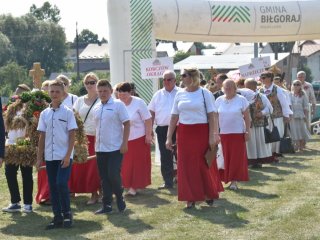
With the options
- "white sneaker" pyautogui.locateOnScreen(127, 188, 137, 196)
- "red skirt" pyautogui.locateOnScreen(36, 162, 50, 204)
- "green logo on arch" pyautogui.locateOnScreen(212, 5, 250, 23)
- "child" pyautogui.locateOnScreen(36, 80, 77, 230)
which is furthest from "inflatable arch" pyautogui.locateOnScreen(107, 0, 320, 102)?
"child" pyautogui.locateOnScreen(36, 80, 77, 230)

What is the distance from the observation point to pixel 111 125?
9.66 metres

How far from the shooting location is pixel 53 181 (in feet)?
29.7

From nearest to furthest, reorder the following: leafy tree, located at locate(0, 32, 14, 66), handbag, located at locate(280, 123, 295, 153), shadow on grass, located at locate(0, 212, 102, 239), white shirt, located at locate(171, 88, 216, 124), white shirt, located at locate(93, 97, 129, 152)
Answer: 1. shadow on grass, located at locate(0, 212, 102, 239)
2. white shirt, located at locate(93, 97, 129, 152)
3. white shirt, located at locate(171, 88, 216, 124)
4. handbag, located at locate(280, 123, 295, 153)
5. leafy tree, located at locate(0, 32, 14, 66)

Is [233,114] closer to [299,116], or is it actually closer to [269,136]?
[269,136]

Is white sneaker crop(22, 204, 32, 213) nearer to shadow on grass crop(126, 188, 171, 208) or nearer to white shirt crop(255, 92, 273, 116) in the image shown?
shadow on grass crop(126, 188, 171, 208)

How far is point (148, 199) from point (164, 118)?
4.58 feet

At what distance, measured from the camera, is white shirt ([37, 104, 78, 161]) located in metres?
8.96

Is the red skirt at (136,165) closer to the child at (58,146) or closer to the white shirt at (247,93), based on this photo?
the child at (58,146)

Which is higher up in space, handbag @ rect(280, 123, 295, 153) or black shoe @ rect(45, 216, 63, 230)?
handbag @ rect(280, 123, 295, 153)

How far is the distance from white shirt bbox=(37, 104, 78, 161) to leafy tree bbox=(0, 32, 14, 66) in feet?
254

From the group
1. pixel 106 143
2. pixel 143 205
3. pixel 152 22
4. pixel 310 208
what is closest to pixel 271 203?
pixel 310 208

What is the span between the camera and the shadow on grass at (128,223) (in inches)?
351

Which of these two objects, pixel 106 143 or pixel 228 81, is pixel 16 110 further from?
pixel 228 81

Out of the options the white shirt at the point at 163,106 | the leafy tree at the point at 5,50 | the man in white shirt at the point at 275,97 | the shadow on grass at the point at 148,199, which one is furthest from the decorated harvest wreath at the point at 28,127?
the leafy tree at the point at 5,50
